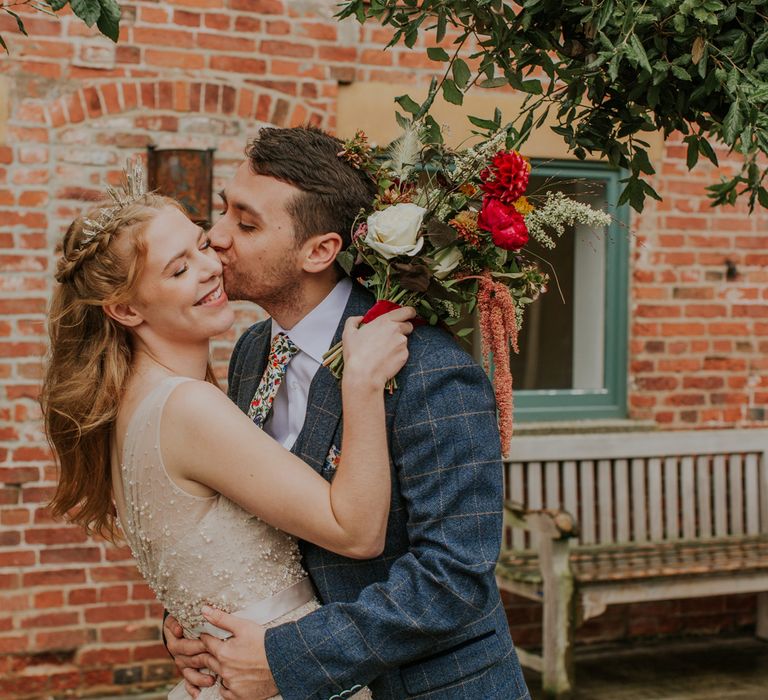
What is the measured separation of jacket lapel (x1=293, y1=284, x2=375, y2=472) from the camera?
2.33m

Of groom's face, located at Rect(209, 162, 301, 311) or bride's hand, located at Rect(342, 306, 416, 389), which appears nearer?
bride's hand, located at Rect(342, 306, 416, 389)

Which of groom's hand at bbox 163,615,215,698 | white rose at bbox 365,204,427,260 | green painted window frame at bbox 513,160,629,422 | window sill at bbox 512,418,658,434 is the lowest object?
groom's hand at bbox 163,615,215,698

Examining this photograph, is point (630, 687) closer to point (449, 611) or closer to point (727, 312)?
point (727, 312)

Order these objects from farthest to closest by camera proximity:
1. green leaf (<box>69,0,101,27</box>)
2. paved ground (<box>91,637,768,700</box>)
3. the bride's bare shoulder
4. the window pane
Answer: the window pane → paved ground (<box>91,637,768,700</box>) → the bride's bare shoulder → green leaf (<box>69,0,101,27</box>)

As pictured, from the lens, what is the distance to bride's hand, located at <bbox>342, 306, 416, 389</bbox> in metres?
2.21

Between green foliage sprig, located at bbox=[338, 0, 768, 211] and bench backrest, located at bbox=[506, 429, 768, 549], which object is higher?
green foliage sprig, located at bbox=[338, 0, 768, 211]

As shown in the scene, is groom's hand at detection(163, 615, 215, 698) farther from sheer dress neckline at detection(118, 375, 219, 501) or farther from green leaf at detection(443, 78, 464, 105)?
green leaf at detection(443, 78, 464, 105)

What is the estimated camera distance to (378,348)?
88.0 inches

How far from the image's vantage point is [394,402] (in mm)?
2254

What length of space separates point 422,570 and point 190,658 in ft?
2.27

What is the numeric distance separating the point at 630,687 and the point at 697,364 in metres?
1.79

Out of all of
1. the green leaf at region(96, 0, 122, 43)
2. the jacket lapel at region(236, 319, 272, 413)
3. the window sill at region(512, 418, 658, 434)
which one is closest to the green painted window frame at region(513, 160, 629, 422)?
the window sill at region(512, 418, 658, 434)

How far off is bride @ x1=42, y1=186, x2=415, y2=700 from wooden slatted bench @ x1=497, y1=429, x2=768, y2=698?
2.60 m

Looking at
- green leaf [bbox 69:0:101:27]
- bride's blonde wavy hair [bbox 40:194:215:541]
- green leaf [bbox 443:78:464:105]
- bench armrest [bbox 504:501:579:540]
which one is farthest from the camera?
bench armrest [bbox 504:501:579:540]
